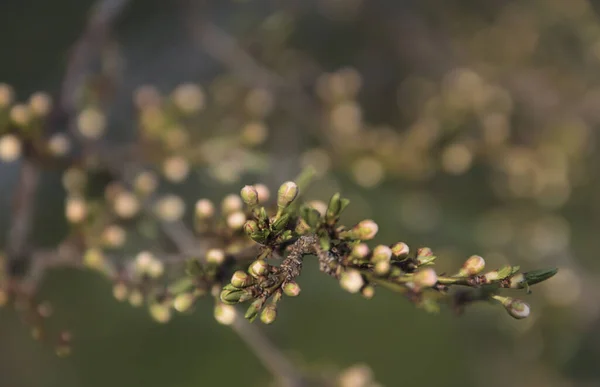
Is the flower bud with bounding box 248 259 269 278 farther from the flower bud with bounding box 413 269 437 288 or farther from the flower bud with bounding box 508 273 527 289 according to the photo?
the flower bud with bounding box 508 273 527 289

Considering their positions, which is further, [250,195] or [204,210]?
[204,210]

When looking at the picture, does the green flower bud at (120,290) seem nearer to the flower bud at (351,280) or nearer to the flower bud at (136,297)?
the flower bud at (136,297)

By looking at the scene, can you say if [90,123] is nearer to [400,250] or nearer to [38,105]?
[38,105]

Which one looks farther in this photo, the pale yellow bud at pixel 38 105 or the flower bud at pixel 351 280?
the pale yellow bud at pixel 38 105

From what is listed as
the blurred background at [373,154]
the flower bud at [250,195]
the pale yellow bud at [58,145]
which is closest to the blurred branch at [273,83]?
the blurred background at [373,154]

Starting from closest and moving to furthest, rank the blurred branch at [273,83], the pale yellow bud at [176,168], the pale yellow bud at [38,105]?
the pale yellow bud at [38,105], the pale yellow bud at [176,168], the blurred branch at [273,83]

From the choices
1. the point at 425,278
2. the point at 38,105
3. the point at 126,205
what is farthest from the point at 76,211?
the point at 425,278
